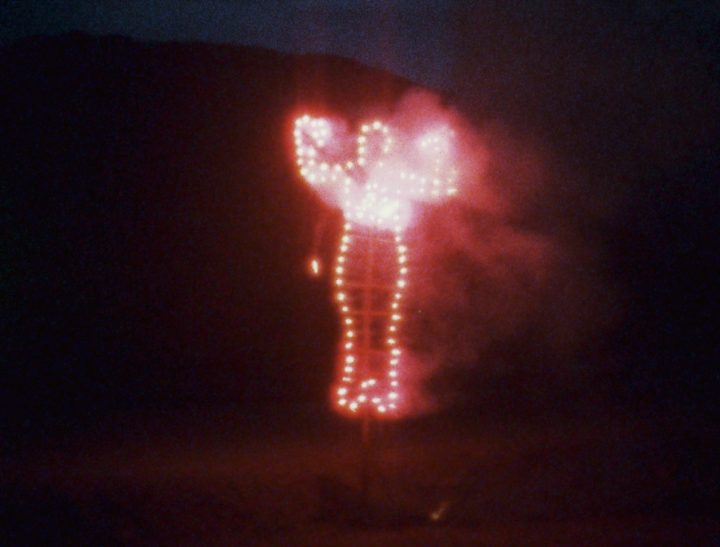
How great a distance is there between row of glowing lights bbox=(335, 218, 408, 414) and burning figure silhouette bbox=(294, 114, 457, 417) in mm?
10

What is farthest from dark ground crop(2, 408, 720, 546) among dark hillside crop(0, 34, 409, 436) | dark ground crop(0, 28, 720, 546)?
dark hillside crop(0, 34, 409, 436)

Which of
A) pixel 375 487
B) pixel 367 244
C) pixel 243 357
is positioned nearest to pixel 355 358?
pixel 367 244

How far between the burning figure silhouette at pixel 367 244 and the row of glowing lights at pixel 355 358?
1 centimetres

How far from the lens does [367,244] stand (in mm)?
10742

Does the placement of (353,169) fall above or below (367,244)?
above

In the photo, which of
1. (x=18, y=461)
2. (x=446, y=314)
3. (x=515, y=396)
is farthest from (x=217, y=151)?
(x=18, y=461)

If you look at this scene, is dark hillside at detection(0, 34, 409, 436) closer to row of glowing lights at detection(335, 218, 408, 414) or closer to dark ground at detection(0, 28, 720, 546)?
dark ground at detection(0, 28, 720, 546)

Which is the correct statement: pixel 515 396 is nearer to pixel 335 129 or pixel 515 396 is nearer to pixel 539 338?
pixel 539 338

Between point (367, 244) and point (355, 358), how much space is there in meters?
1.20

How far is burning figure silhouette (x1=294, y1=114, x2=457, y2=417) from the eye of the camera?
10672 millimetres

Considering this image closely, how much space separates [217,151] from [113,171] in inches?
115

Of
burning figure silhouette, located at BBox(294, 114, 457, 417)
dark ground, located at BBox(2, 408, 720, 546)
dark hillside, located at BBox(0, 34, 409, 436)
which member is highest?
dark hillside, located at BBox(0, 34, 409, 436)

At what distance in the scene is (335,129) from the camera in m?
11.3

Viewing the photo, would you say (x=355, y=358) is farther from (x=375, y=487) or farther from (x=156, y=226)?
(x=156, y=226)
